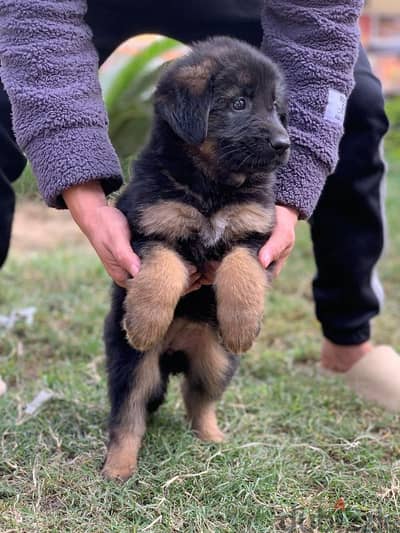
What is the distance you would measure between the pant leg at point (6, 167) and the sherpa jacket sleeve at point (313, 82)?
1071mm

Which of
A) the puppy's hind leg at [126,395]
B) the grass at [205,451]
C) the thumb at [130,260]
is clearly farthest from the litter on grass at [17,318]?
the thumb at [130,260]

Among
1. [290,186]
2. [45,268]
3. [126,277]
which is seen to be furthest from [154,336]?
[45,268]

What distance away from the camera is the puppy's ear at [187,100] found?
2.58 meters

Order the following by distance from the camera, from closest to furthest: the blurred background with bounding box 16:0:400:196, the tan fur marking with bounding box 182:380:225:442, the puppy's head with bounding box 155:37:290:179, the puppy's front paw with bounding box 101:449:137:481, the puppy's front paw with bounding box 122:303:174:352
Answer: the puppy's front paw with bounding box 122:303:174:352 < the puppy's head with bounding box 155:37:290:179 < the puppy's front paw with bounding box 101:449:137:481 < the tan fur marking with bounding box 182:380:225:442 < the blurred background with bounding box 16:0:400:196

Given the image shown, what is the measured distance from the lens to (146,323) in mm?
2461

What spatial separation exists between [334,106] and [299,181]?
0.31 meters

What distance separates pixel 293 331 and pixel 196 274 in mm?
2079

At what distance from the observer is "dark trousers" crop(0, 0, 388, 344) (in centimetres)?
329

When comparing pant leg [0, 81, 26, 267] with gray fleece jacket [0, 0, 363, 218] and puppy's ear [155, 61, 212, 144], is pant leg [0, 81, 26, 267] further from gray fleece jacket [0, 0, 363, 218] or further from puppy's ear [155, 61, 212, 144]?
puppy's ear [155, 61, 212, 144]

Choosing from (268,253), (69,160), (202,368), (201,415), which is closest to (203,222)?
(268,253)

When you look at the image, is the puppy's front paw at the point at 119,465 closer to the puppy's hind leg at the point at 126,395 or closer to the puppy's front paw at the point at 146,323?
the puppy's hind leg at the point at 126,395

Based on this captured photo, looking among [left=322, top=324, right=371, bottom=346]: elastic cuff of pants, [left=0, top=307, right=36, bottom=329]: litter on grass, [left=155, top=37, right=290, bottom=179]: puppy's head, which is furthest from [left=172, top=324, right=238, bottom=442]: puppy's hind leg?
[left=0, top=307, right=36, bottom=329]: litter on grass

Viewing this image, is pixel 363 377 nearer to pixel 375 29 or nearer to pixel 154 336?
pixel 154 336

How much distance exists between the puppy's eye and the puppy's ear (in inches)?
3.3
